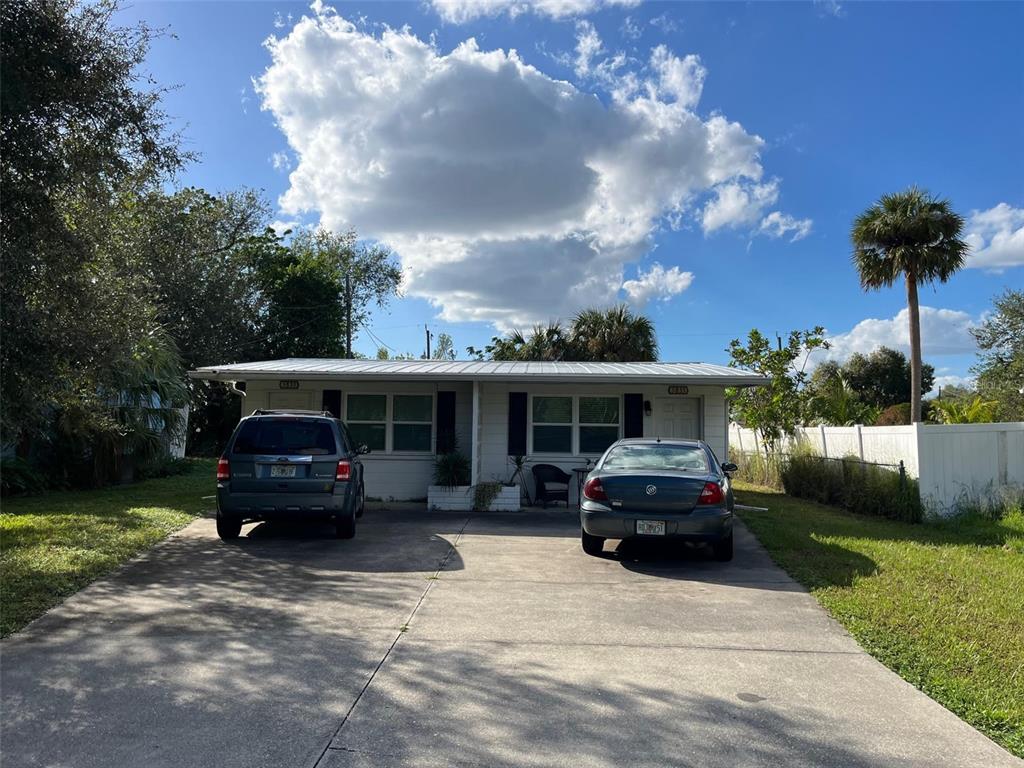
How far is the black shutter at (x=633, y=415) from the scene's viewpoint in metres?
15.0

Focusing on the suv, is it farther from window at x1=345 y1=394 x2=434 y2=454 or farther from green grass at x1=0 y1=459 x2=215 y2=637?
window at x1=345 y1=394 x2=434 y2=454

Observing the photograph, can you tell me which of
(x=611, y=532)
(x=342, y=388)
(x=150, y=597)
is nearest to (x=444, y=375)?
(x=342, y=388)

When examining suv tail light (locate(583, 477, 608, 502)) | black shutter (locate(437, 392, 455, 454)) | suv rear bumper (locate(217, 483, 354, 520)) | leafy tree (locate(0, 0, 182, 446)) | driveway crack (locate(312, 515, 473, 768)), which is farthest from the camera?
black shutter (locate(437, 392, 455, 454))

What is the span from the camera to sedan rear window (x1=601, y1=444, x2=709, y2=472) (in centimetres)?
951

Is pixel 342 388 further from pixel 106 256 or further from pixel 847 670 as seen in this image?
pixel 847 670

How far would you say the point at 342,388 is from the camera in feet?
50.3

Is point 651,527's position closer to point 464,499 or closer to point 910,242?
point 464,499

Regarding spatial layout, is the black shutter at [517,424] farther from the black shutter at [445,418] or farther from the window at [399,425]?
the window at [399,425]

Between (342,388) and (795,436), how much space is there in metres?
10.6

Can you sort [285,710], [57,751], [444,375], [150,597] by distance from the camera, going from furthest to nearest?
[444,375], [150,597], [285,710], [57,751]

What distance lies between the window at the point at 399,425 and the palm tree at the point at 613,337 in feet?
45.5

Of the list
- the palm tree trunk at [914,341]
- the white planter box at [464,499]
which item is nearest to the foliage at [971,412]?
the palm tree trunk at [914,341]

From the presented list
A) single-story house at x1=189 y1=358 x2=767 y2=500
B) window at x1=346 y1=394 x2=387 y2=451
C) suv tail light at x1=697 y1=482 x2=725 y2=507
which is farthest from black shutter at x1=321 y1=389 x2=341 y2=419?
suv tail light at x1=697 y1=482 x2=725 y2=507

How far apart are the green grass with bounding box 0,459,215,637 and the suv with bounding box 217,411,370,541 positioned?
1338 millimetres
